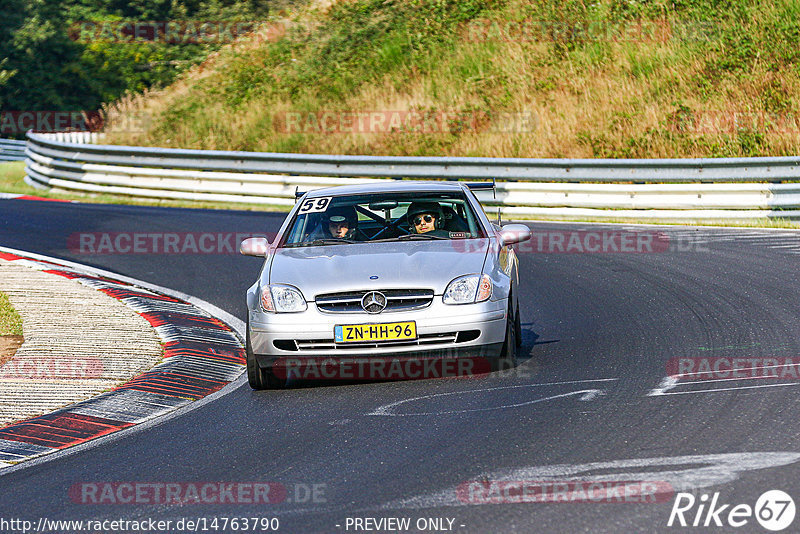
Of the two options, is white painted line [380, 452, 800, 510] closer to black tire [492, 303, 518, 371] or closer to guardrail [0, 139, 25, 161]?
black tire [492, 303, 518, 371]

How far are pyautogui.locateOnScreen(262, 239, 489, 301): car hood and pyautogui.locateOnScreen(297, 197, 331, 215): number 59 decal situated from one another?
0.63 metres

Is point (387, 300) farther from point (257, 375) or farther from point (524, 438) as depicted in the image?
point (524, 438)

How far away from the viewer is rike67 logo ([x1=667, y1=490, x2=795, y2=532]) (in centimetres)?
469

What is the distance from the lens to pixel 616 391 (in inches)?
292

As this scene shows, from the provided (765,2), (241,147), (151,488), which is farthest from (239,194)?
(151,488)

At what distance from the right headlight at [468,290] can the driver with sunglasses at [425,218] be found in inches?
44.9

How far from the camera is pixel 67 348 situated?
31.9ft

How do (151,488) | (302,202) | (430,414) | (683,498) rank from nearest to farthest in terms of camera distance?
(683,498)
(151,488)
(430,414)
(302,202)

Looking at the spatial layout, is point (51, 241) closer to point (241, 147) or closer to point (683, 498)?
point (241, 147)

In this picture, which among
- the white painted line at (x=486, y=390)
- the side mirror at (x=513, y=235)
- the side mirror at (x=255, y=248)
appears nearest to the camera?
the white painted line at (x=486, y=390)

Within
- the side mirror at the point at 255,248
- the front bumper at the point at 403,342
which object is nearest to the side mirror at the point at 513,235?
the front bumper at the point at 403,342

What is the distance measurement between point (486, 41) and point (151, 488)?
2671 centimetres

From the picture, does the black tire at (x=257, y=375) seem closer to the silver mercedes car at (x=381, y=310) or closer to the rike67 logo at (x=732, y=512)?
the silver mercedes car at (x=381, y=310)

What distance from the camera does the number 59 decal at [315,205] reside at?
957cm
